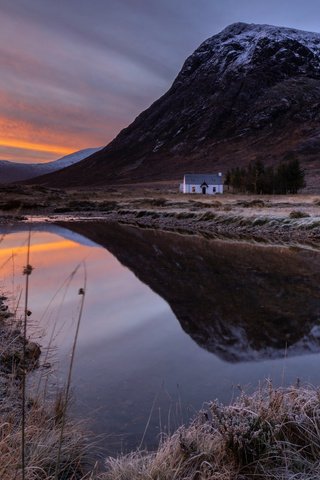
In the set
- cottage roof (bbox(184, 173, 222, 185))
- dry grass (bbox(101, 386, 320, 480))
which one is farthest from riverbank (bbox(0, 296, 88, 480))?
cottage roof (bbox(184, 173, 222, 185))

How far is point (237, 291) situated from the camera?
16031mm

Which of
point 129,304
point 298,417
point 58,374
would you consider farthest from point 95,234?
point 298,417

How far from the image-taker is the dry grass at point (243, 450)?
4.47m

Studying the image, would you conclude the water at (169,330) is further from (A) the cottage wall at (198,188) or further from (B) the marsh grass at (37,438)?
(A) the cottage wall at (198,188)

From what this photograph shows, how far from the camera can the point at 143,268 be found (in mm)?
21828

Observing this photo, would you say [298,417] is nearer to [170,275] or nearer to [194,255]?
[170,275]

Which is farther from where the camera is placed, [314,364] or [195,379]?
[314,364]

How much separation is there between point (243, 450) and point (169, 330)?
710 centimetres

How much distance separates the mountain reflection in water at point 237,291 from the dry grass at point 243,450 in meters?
4.56

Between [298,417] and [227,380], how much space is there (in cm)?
334

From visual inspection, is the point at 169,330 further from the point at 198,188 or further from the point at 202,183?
the point at 202,183

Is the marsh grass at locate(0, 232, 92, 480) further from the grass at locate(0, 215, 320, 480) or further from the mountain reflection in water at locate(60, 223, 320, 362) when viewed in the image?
Answer: the mountain reflection in water at locate(60, 223, 320, 362)

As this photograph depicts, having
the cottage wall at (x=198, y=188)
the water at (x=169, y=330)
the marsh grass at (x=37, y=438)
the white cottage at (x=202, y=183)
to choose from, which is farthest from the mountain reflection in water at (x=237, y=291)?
the white cottage at (x=202, y=183)

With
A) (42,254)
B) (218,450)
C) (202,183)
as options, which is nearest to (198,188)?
(202,183)
